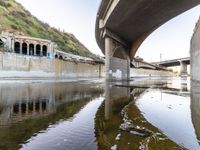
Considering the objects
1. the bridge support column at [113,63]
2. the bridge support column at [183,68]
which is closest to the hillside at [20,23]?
the bridge support column at [113,63]

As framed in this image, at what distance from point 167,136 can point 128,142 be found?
1.43 metres

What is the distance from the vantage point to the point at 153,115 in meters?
10.4

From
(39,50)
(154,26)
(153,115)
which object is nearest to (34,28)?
(39,50)

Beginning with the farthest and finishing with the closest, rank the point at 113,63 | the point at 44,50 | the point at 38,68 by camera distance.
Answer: the point at 44,50 < the point at 113,63 < the point at 38,68

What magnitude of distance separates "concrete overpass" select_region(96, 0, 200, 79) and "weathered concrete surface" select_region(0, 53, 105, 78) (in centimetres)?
916

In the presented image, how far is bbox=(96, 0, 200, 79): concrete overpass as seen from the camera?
40969 mm

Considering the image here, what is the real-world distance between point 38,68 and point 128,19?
2061 centimetres

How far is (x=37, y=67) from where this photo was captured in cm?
4988

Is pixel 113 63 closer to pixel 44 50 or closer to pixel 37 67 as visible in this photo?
pixel 37 67

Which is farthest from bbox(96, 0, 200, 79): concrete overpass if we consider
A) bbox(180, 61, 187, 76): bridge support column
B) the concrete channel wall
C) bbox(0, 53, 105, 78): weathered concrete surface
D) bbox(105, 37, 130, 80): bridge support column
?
bbox(180, 61, 187, 76): bridge support column

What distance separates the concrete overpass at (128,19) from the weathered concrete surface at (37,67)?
9.16 m

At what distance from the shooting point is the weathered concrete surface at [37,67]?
44.3m

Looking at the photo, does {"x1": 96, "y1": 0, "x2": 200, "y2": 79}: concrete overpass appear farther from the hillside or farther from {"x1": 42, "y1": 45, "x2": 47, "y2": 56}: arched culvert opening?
the hillside

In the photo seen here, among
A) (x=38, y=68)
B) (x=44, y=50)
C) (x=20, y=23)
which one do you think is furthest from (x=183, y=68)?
(x=38, y=68)
